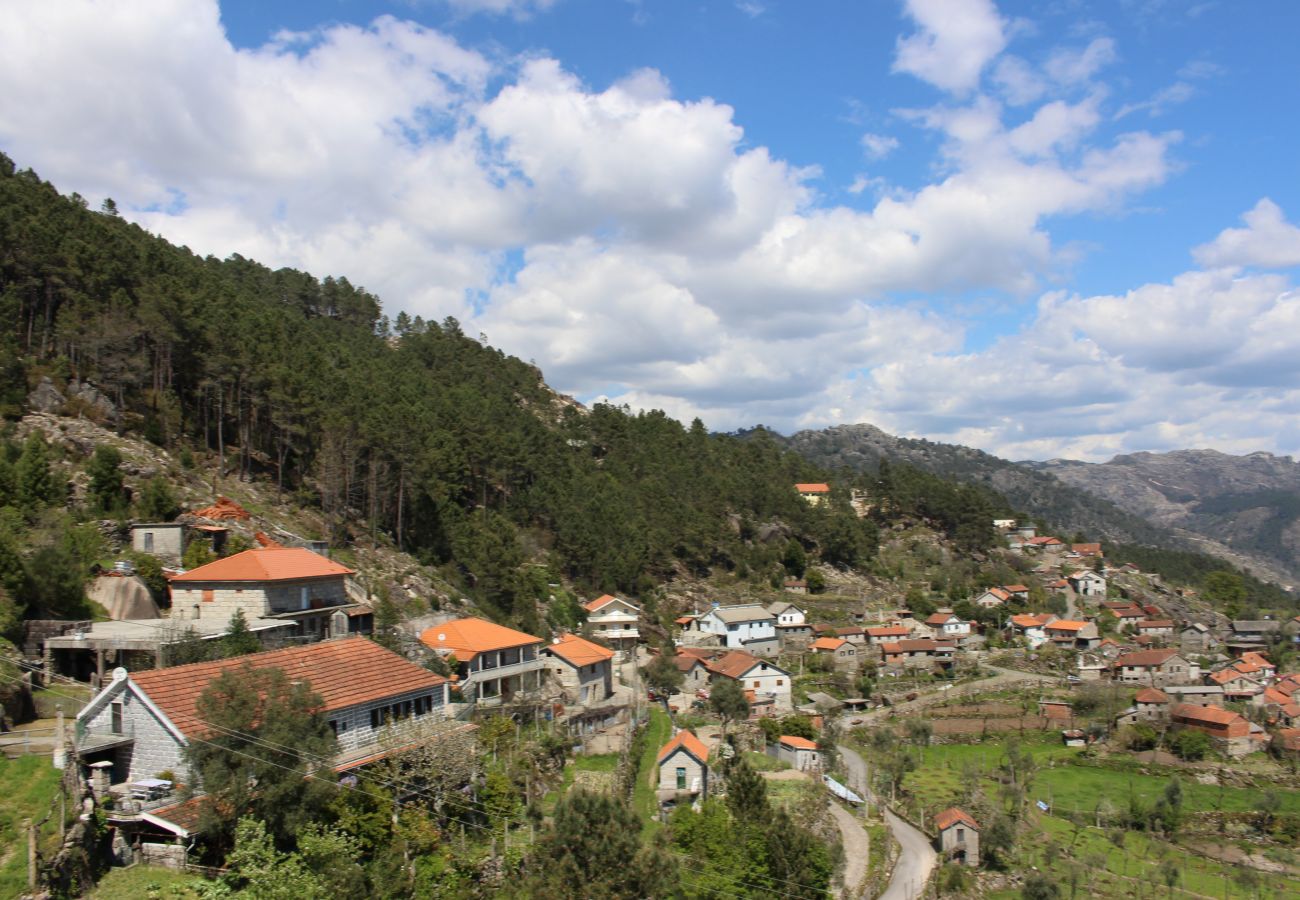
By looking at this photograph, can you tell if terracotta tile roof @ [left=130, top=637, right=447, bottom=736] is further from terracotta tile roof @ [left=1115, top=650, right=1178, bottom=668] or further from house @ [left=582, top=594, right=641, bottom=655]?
terracotta tile roof @ [left=1115, top=650, right=1178, bottom=668]

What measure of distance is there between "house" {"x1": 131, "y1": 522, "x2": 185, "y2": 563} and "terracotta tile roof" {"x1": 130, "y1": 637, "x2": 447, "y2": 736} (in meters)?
12.6

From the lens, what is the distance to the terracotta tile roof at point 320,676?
1794 centimetres

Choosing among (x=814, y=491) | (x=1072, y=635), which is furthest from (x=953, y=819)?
(x=814, y=491)

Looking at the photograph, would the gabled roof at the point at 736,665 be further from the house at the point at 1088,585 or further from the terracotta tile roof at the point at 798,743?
the house at the point at 1088,585

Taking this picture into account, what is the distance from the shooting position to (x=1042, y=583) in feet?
322

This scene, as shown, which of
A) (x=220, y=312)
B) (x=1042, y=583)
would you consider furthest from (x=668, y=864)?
(x=1042, y=583)

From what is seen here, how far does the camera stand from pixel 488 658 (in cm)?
3378

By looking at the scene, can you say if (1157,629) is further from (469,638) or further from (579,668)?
(469,638)

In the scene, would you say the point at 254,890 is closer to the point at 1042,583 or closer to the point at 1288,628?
the point at 1042,583

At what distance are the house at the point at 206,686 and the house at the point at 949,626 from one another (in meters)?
59.8

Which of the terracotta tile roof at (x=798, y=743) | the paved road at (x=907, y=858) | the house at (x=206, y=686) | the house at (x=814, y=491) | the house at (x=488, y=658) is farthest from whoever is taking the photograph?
the house at (x=814, y=491)

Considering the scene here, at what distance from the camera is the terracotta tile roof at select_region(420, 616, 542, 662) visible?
33.2 meters

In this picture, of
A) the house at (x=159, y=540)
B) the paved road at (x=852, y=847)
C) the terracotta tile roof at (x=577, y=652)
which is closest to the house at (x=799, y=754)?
the paved road at (x=852, y=847)

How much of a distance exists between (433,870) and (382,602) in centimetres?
1894
